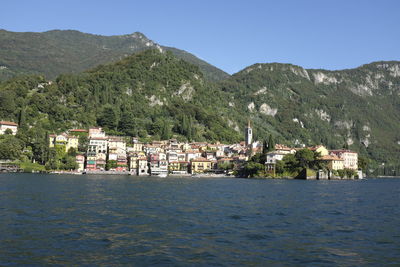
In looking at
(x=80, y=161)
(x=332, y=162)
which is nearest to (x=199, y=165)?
(x=80, y=161)

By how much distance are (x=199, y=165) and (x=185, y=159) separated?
29.0 ft

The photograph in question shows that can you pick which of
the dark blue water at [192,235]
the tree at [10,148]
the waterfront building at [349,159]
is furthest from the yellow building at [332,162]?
the dark blue water at [192,235]

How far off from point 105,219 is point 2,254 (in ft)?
41.2

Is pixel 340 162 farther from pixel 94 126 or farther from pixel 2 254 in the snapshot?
pixel 2 254

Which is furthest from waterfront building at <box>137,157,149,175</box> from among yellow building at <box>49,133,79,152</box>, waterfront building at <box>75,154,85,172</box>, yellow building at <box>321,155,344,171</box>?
yellow building at <box>321,155,344,171</box>

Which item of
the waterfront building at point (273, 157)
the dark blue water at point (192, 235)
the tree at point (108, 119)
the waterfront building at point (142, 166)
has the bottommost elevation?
the dark blue water at point (192, 235)

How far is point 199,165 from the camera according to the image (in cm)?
16138

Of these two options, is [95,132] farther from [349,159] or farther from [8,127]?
[349,159]

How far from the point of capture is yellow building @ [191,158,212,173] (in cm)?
16038

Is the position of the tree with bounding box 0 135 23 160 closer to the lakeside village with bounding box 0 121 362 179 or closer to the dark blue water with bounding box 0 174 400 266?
the lakeside village with bounding box 0 121 362 179

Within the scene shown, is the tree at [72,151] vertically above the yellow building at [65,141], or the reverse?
the yellow building at [65,141]

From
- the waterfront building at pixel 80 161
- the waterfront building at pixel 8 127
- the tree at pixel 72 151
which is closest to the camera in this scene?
the waterfront building at pixel 80 161

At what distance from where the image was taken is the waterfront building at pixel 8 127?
14300cm

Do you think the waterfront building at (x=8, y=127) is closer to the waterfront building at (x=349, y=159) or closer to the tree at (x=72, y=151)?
the tree at (x=72, y=151)
